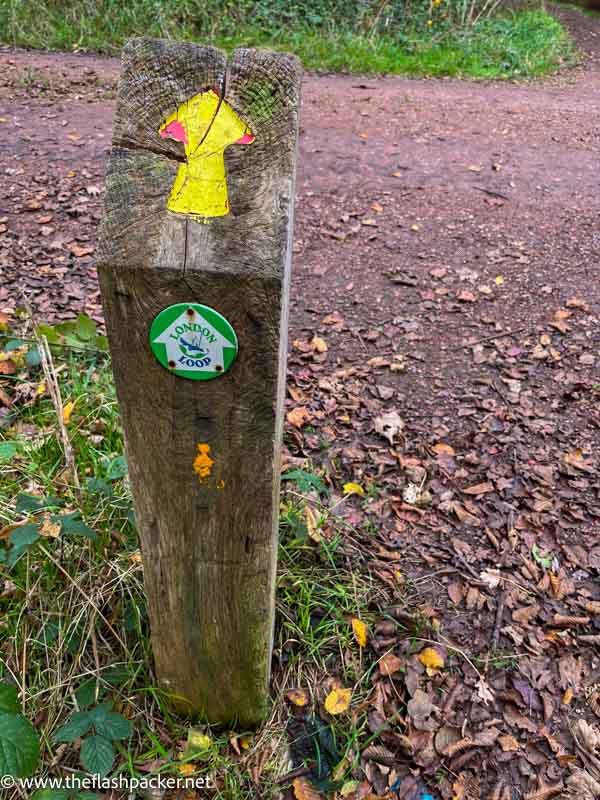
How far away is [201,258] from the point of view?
1067mm

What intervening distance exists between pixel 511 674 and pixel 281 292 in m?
1.78

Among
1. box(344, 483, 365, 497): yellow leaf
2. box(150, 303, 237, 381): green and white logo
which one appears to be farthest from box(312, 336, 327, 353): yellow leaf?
box(150, 303, 237, 381): green and white logo

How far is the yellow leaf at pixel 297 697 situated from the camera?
6.59ft

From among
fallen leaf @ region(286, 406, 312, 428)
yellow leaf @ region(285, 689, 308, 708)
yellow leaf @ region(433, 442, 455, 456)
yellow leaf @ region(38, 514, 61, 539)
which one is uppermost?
yellow leaf @ region(38, 514, 61, 539)

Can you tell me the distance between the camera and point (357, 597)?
228 cm

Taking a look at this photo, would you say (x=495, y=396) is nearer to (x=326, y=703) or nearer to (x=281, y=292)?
(x=326, y=703)

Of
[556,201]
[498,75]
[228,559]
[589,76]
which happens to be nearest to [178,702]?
[228,559]

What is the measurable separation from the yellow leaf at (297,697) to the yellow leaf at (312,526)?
558mm

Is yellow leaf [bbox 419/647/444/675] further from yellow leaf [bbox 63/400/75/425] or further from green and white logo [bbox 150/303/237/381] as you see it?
yellow leaf [bbox 63/400/75/425]

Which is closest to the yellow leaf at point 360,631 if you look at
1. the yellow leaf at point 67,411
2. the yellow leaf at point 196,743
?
the yellow leaf at point 196,743

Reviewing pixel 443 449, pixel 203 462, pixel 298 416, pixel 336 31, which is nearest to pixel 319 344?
pixel 298 416

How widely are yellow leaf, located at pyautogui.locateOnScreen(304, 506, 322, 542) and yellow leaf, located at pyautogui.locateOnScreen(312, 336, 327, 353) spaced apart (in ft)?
4.32

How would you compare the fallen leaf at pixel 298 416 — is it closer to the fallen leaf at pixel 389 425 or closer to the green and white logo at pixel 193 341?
the fallen leaf at pixel 389 425

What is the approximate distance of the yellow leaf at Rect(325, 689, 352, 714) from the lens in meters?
1.98
